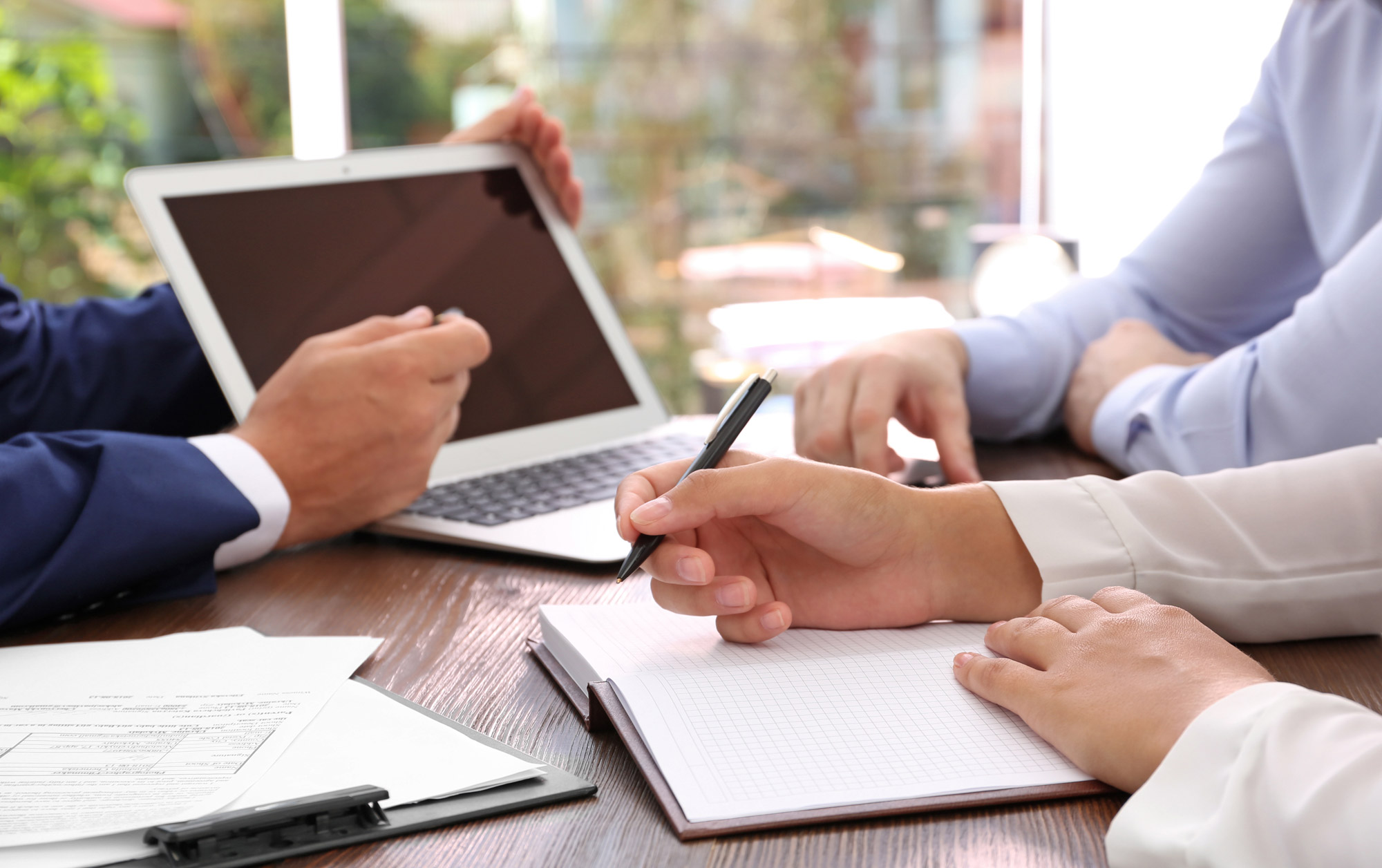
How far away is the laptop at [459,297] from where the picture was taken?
35.6 inches

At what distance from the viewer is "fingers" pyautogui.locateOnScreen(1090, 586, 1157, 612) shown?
1.73 feet

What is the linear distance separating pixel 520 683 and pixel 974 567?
0.83 feet

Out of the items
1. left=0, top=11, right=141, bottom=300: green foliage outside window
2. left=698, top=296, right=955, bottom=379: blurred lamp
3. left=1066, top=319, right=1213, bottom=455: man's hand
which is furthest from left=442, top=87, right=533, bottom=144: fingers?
left=0, top=11, right=141, bottom=300: green foliage outside window

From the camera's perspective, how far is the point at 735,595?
54 centimetres

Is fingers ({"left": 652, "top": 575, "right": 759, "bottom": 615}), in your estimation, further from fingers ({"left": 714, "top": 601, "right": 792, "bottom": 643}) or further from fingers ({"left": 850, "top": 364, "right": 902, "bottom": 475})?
fingers ({"left": 850, "top": 364, "right": 902, "bottom": 475})

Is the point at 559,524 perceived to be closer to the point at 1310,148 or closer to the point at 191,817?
the point at 191,817

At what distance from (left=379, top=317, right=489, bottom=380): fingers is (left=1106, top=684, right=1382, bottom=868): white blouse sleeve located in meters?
0.59

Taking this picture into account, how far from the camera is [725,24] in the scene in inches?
160

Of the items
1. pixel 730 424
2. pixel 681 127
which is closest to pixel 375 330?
pixel 730 424

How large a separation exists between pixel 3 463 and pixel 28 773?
0.97ft

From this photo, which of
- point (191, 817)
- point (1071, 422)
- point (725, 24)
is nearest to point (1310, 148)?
point (1071, 422)

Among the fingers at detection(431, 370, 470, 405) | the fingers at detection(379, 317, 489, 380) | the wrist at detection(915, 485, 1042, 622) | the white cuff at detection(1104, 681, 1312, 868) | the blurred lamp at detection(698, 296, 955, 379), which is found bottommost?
the blurred lamp at detection(698, 296, 955, 379)

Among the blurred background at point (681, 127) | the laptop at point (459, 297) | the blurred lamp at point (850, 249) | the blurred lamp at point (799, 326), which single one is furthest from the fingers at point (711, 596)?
the blurred lamp at point (850, 249)

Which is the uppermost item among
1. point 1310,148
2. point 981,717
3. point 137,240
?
point 1310,148
